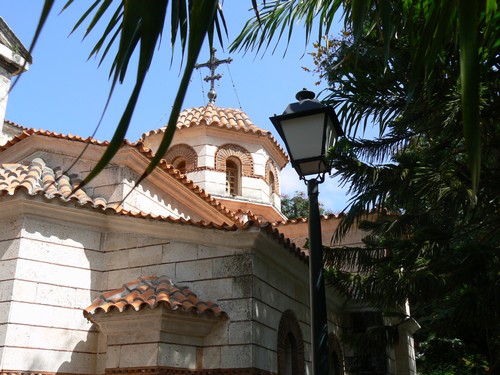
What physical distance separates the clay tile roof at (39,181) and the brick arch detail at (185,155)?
5762 mm

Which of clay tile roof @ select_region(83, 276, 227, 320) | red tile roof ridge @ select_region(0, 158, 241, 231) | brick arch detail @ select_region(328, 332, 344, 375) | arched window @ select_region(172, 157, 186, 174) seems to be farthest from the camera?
arched window @ select_region(172, 157, 186, 174)

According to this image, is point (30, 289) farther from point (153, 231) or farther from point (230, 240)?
point (230, 240)

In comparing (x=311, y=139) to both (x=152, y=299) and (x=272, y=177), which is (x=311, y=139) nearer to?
(x=152, y=299)

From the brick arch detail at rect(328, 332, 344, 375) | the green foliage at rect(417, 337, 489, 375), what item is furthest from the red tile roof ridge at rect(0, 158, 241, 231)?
the green foliage at rect(417, 337, 489, 375)

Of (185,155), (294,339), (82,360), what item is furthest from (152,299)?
(185,155)

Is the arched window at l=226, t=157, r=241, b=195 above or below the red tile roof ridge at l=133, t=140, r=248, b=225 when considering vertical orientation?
above

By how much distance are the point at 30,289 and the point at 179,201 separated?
12.8 ft

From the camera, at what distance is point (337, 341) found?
1000cm

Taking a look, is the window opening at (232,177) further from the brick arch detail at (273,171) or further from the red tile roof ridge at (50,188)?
the red tile roof ridge at (50,188)

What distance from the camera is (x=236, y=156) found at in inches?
588

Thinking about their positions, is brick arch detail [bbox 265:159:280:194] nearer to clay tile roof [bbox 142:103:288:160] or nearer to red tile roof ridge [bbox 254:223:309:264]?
clay tile roof [bbox 142:103:288:160]

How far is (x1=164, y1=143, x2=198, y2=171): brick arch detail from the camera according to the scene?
14.7 metres

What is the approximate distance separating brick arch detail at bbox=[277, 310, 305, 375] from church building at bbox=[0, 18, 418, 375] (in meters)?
0.02

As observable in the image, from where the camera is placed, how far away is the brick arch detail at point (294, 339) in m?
7.66
